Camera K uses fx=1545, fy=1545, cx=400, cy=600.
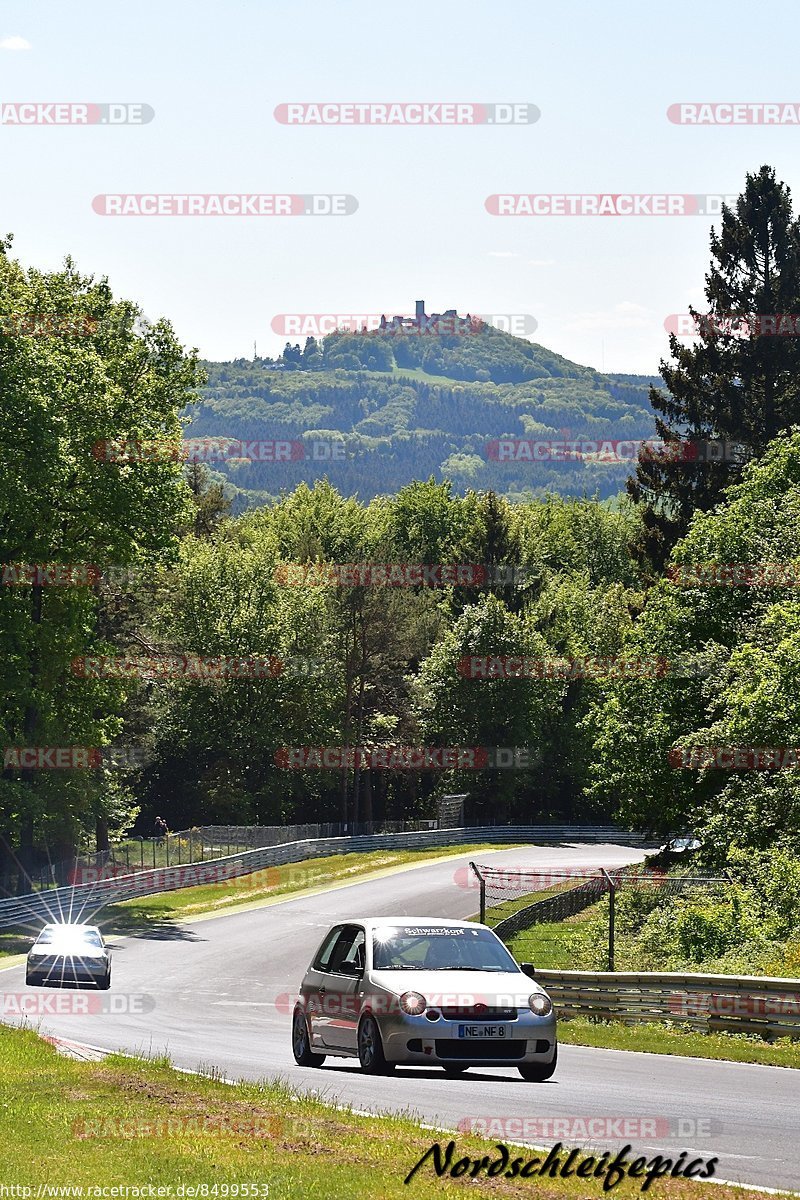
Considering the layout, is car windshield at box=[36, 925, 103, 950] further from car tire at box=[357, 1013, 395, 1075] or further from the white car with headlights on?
car tire at box=[357, 1013, 395, 1075]

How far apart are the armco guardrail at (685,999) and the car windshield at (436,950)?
17.6 feet

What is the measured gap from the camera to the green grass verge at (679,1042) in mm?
18734

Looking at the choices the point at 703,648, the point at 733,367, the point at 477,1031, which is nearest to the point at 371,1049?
the point at 477,1031

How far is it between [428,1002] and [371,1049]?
3.53ft

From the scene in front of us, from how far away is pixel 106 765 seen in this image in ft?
202

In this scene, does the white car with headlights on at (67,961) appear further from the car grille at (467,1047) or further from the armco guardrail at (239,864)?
the car grille at (467,1047)

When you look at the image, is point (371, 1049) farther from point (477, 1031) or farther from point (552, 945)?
point (552, 945)

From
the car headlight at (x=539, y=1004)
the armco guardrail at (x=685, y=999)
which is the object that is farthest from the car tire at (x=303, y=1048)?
the armco guardrail at (x=685, y=999)

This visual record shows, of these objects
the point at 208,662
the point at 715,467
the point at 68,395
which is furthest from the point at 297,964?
the point at 208,662

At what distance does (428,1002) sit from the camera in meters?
14.9

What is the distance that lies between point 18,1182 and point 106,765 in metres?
52.7

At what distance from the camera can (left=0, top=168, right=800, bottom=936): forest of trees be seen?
43688 mm

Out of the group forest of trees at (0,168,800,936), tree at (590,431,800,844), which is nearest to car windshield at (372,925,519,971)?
forest of trees at (0,168,800,936)

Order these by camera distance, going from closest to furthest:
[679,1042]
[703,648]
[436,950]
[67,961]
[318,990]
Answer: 1. [436,950]
2. [318,990]
3. [679,1042]
4. [67,961]
5. [703,648]
